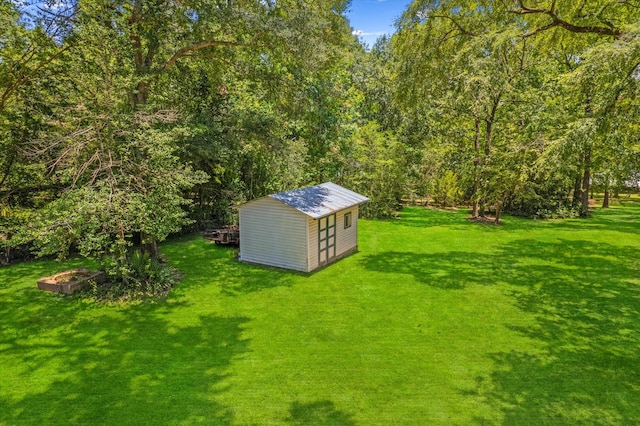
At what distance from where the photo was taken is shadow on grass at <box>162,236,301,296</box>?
31.3ft

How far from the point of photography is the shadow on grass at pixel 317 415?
15.9 ft

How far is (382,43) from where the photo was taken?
31344 millimetres

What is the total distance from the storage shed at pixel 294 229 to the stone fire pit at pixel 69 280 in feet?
12.1

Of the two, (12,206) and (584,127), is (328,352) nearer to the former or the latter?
(584,127)

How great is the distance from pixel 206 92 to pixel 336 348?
354 inches

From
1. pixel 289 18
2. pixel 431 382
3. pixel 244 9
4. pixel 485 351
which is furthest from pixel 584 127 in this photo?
pixel 244 9

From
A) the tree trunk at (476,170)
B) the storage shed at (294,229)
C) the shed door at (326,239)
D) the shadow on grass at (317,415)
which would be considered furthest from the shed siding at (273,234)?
the tree trunk at (476,170)

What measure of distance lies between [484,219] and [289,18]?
13.5 m

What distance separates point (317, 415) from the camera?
4977 mm

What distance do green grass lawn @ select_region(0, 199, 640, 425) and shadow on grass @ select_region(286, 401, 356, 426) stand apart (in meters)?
0.02

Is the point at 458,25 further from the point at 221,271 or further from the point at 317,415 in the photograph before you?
the point at 317,415

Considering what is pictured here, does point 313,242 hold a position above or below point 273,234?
below

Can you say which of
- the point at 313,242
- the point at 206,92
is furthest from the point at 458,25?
the point at 206,92

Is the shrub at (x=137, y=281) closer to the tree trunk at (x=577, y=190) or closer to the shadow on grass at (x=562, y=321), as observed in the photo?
the shadow on grass at (x=562, y=321)
